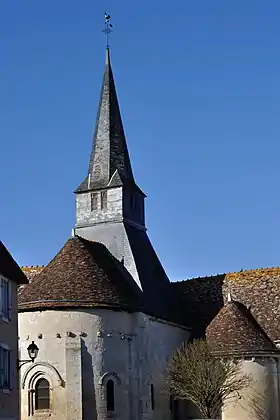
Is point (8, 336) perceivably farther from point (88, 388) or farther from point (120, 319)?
point (120, 319)

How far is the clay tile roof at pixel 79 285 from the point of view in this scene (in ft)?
113

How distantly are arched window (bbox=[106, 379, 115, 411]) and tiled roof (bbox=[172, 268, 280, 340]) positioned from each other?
7.96 m

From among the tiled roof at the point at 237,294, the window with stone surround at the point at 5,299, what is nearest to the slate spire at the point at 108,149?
the tiled roof at the point at 237,294

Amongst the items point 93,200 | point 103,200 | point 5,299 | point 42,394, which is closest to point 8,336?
point 5,299

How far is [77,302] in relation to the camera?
3422cm

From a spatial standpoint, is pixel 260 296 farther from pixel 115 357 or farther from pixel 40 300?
pixel 40 300

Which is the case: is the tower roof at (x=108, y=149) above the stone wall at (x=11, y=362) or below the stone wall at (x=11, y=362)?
above

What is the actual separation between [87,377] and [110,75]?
1935 cm

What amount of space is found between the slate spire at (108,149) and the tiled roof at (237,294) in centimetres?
676

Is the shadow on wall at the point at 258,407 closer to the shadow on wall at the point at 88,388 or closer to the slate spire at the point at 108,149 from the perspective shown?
the shadow on wall at the point at 88,388

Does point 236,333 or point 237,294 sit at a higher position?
point 237,294

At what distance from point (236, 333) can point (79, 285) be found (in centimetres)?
781

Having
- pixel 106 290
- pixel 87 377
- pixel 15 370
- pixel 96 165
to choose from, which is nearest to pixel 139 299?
pixel 106 290

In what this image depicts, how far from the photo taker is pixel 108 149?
43531 millimetres
